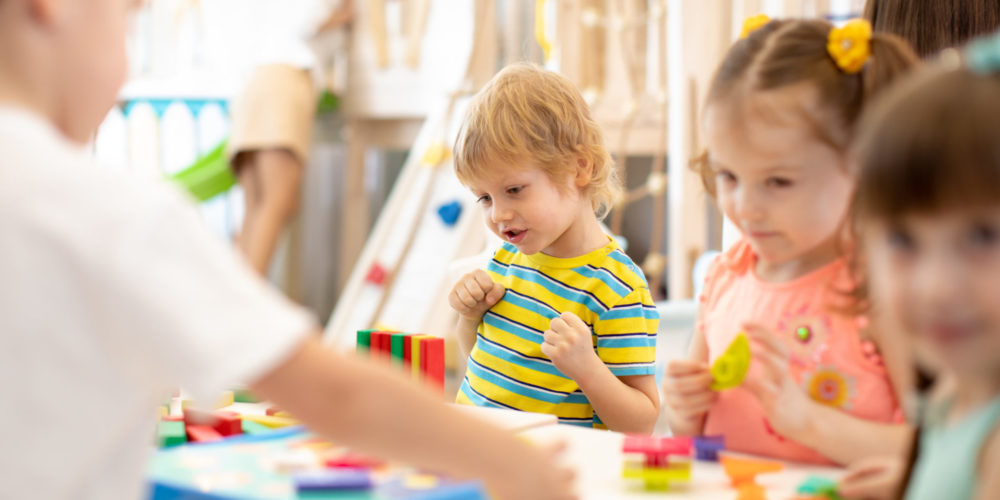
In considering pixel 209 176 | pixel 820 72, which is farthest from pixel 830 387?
pixel 209 176

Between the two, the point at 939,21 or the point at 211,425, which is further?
the point at 939,21

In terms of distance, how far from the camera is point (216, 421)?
92 cm

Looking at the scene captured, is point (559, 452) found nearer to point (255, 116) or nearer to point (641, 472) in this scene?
point (641, 472)

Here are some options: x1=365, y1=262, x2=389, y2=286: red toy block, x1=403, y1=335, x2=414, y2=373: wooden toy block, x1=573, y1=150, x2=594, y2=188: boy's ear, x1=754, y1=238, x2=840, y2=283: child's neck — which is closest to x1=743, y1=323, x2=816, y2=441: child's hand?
x1=754, y1=238, x2=840, y2=283: child's neck

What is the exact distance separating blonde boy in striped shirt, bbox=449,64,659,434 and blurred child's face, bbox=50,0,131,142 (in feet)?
1.96

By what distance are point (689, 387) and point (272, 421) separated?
39 cm

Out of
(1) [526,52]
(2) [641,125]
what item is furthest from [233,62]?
(2) [641,125]

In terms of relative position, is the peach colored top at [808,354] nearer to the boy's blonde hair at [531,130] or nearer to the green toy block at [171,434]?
the boy's blonde hair at [531,130]

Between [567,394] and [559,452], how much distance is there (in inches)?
19.1

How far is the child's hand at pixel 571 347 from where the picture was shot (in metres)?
1.05

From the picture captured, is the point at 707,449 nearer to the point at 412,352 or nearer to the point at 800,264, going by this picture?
the point at 800,264

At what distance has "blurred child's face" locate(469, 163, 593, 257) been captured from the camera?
116 cm

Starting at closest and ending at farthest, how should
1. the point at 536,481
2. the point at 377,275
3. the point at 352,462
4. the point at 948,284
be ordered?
1. the point at 948,284
2. the point at 536,481
3. the point at 352,462
4. the point at 377,275

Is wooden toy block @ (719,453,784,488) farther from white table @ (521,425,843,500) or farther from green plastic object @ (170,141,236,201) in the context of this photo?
green plastic object @ (170,141,236,201)
